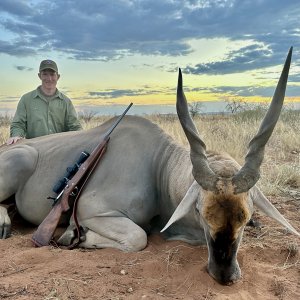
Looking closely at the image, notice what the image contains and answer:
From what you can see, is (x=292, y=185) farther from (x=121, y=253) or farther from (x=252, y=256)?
(x=121, y=253)

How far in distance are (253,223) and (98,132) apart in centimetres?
198

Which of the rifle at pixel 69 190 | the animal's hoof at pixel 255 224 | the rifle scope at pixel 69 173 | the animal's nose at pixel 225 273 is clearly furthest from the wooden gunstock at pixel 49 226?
the animal's hoof at pixel 255 224

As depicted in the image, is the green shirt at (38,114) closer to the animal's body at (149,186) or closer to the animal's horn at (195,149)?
the animal's body at (149,186)

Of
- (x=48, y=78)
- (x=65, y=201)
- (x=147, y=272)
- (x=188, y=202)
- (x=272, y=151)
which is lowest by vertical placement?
(x=272, y=151)

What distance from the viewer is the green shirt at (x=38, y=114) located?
310 inches

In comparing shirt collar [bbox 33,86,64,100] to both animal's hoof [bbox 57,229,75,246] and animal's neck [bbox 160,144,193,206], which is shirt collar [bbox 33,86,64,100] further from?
animal's hoof [bbox 57,229,75,246]

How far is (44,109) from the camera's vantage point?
7941 mm

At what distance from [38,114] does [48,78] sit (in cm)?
59

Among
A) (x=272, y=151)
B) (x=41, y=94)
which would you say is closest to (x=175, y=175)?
(x=41, y=94)

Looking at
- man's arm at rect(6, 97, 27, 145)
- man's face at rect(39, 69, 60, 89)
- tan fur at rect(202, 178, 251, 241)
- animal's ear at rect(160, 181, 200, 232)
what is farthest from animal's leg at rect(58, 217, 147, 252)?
man's face at rect(39, 69, 60, 89)

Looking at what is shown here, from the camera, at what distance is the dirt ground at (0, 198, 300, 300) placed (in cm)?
350

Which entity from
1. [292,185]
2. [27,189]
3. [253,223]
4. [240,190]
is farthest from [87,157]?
[292,185]

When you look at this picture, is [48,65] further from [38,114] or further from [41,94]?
[38,114]

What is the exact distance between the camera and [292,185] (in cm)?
749
